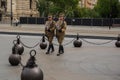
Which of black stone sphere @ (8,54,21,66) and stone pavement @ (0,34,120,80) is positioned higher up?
black stone sphere @ (8,54,21,66)

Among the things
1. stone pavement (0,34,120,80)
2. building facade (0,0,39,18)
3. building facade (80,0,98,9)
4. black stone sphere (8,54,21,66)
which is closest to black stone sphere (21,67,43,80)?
stone pavement (0,34,120,80)

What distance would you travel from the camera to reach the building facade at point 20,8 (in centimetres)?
9312

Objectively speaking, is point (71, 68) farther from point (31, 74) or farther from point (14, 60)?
point (31, 74)

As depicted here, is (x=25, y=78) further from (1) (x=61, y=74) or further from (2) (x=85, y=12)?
(2) (x=85, y=12)

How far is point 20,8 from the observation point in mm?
96562

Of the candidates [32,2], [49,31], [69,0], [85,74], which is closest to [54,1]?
[69,0]

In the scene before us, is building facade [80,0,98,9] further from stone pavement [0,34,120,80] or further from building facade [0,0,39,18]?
stone pavement [0,34,120,80]

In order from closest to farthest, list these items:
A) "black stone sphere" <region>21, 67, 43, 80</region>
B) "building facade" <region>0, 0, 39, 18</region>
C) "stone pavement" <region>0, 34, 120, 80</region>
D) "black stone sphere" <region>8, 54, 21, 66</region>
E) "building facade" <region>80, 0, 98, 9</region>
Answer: "black stone sphere" <region>21, 67, 43, 80</region> < "stone pavement" <region>0, 34, 120, 80</region> < "black stone sphere" <region>8, 54, 21, 66</region> < "building facade" <region>0, 0, 39, 18</region> < "building facade" <region>80, 0, 98, 9</region>

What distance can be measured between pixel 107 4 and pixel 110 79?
70230 millimetres

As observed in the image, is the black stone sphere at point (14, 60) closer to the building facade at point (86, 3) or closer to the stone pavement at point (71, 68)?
the stone pavement at point (71, 68)

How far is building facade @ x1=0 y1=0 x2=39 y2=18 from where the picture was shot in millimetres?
93125

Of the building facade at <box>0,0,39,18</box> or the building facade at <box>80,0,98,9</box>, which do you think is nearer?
the building facade at <box>0,0,39,18</box>

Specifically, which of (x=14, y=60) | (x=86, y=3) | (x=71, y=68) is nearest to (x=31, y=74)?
(x=71, y=68)

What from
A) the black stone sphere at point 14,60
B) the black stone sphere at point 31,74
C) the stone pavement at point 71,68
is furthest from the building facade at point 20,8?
the black stone sphere at point 31,74
